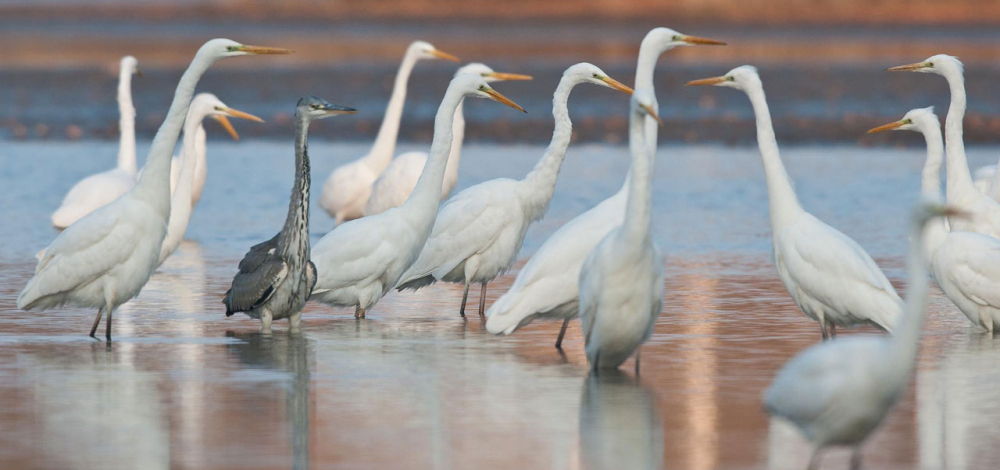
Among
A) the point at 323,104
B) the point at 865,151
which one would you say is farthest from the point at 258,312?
the point at 865,151

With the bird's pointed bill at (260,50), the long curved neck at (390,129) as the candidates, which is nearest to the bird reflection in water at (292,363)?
the bird's pointed bill at (260,50)

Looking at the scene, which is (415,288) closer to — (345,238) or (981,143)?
(345,238)

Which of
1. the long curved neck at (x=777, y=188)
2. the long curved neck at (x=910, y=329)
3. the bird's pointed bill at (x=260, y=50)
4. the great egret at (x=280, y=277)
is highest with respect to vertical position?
the bird's pointed bill at (x=260, y=50)

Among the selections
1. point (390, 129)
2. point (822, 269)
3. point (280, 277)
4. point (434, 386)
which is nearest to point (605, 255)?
point (434, 386)

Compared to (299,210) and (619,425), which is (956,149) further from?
(619,425)

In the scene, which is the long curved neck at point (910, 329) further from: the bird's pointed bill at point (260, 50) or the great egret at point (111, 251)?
the great egret at point (111, 251)

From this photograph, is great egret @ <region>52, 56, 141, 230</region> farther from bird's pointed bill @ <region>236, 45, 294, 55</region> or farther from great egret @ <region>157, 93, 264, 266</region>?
bird's pointed bill @ <region>236, 45, 294, 55</region>

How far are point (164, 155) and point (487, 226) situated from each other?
226 centimetres

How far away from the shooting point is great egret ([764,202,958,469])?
5.33 metres

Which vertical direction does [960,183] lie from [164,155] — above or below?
below

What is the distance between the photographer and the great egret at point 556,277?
26.0 ft

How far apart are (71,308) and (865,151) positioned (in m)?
13.5

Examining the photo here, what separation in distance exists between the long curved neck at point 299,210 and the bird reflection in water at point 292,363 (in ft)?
1.79

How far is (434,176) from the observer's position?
31.0 ft
